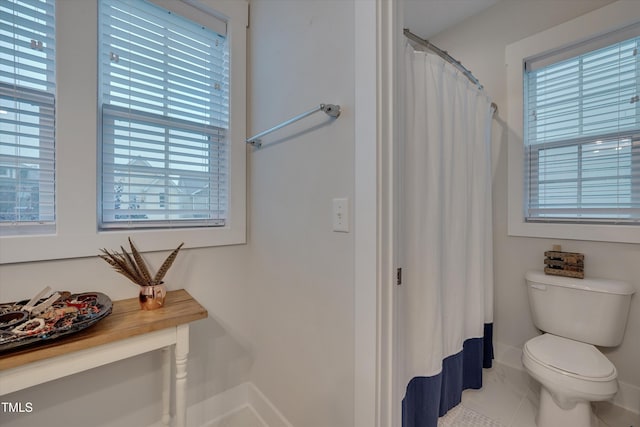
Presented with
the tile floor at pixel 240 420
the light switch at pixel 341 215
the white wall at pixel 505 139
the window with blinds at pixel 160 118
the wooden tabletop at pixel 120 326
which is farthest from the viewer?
the white wall at pixel 505 139

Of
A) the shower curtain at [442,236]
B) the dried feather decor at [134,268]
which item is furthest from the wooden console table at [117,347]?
the shower curtain at [442,236]

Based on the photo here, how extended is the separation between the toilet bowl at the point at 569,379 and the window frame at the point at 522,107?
66 centimetres

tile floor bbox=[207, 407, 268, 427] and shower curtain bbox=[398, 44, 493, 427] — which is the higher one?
shower curtain bbox=[398, 44, 493, 427]

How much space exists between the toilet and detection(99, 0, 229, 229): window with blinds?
186 centimetres

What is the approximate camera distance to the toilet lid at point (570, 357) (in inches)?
49.5

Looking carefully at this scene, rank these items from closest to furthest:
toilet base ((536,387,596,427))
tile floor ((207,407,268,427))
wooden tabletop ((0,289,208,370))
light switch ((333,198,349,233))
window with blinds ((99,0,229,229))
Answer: wooden tabletop ((0,289,208,370)) → light switch ((333,198,349,233)) → window with blinds ((99,0,229,229)) → toilet base ((536,387,596,427)) → tile floor ((207,407,268,427))

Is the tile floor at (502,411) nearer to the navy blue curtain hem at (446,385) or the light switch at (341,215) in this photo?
the navy blue curtain hem at (446,385)

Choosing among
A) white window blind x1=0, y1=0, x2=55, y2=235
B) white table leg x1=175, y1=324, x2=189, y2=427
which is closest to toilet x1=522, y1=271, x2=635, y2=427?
white table leg x1=175, y1=324, x2=189, y2=427

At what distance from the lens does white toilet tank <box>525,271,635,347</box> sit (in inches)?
57.4

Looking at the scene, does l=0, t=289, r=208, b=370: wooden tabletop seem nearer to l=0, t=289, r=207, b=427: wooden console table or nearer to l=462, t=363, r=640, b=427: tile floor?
l=0, t=289, r=207, b=427: wooden console table

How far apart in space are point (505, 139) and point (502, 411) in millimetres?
1762

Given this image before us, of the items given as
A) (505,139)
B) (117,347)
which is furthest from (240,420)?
(505,139)

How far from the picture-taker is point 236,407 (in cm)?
151

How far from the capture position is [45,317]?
0.86 metres
